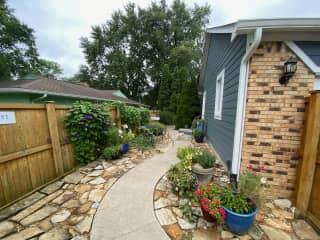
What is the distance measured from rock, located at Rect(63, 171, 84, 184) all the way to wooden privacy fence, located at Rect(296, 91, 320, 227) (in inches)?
157

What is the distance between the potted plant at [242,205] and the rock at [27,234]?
7.89 ft

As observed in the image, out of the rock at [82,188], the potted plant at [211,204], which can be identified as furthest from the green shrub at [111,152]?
the potted plant at [211,204]

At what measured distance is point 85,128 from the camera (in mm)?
3463

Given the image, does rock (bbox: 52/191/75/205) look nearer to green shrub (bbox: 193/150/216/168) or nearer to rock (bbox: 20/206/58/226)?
rock (bbox: 20/206/58/226)

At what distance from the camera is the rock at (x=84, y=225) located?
179 centimetres

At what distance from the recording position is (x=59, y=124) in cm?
324

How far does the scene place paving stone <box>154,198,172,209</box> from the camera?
2239mm

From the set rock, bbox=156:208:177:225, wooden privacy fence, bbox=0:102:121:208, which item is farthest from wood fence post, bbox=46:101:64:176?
rock, bbox=156:208:177:225

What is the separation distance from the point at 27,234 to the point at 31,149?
1.44 metres

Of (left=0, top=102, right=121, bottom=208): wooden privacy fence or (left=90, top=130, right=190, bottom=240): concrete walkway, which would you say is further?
(left=0, top=102, right=121, bottom=208): wooden privacy fence

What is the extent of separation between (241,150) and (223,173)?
3.02 feet

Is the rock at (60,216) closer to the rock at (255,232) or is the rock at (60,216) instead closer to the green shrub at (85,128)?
the green shrub at (85,128)

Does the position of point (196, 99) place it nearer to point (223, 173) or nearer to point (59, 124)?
point (223, 173)

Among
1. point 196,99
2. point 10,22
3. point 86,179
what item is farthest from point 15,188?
point 10,22
